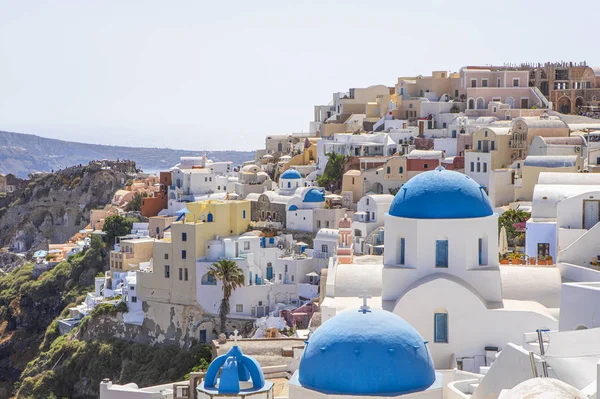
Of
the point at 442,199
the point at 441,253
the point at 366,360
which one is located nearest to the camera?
the point at 366,360

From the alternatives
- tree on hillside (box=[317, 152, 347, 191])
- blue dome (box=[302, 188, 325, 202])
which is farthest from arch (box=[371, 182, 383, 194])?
tree on hillside (box=[317, 152, 347, 191])

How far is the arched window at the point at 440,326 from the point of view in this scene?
25123 millimetres

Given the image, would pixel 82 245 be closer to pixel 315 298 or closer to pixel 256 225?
pixel 256 225

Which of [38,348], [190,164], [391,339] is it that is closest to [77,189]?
[190,164]

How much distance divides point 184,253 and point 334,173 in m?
14.4

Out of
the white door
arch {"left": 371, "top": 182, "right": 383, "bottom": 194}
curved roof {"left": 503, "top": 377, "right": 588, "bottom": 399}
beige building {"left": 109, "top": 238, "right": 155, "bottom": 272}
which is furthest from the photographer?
arch {"left": 371, "top": 182, "right": 383, "bottom": 194}

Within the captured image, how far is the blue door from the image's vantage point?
25516 millimetres

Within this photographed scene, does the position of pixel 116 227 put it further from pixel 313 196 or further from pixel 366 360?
pixel 366 360

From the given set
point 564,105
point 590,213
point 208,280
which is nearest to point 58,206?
point 564,105

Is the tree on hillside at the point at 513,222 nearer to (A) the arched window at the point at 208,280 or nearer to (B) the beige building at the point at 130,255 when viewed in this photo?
(A) the arched window at the point at 208,280

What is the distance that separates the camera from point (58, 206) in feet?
294

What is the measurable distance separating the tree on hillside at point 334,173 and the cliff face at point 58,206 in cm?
2851

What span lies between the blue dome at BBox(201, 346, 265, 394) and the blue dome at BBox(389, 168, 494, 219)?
6.51 m

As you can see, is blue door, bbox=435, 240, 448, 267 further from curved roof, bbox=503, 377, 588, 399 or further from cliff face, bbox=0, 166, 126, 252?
cliff face, bbox=0, 166, 126, 252
